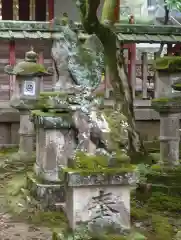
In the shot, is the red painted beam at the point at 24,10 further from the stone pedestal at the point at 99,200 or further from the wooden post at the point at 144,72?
the stone pedestal at the point at 99,200

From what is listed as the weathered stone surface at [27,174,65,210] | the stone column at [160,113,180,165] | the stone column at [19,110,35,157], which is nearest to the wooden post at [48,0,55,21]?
the stone column at [19,110,35,157]

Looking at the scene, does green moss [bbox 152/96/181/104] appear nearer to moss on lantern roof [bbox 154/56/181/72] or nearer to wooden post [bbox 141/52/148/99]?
moss on lantern roof [bbox 154/56/181/72]

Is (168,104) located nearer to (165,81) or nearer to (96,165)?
(165,81)

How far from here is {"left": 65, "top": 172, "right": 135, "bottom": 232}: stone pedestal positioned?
511 cm

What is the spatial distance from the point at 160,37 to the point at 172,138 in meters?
4.27

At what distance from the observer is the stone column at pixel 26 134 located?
9.32m

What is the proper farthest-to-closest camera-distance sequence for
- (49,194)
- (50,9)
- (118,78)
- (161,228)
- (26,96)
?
1. (50,9)
2. (26,96)
3. (118,78)
4. (49,194)
5. (161,228)

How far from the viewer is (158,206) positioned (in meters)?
7.27

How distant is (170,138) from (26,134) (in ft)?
9.13

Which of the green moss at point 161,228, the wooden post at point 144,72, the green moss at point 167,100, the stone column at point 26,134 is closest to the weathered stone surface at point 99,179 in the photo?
the green moss at point 161,228

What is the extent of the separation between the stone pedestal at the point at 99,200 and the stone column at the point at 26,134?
4.14 metres

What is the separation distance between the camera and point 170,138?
311 inches

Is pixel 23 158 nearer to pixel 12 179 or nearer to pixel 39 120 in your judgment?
pixel 12 179

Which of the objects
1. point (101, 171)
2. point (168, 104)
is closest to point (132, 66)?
point (168, 104)
